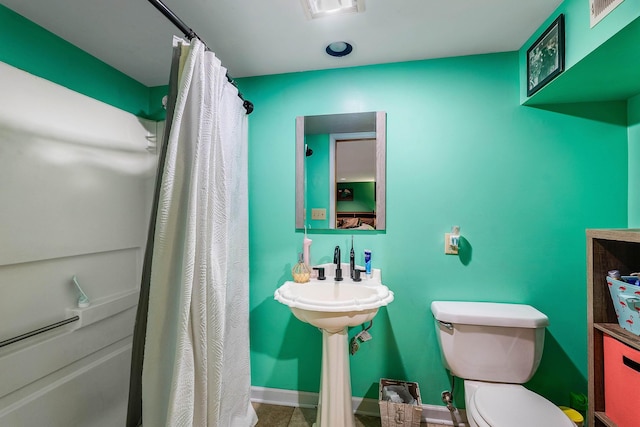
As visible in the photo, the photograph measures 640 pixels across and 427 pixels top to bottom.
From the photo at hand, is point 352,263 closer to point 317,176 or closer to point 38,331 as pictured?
point 317,176

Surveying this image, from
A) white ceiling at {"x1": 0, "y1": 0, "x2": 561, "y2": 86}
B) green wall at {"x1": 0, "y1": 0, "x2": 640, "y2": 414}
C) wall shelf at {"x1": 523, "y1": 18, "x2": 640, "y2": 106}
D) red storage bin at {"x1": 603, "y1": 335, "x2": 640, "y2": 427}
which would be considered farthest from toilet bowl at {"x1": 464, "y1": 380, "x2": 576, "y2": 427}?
white ceiling at {"x1": 0, "y1": 0, "x2": 561, "y2": 86}

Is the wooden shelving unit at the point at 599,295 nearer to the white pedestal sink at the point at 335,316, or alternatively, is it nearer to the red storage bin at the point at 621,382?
the red storage bin at the point at 621,382

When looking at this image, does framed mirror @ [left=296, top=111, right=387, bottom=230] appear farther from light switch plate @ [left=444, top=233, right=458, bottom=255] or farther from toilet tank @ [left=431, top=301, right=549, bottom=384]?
toilet tank @ [left=431, top=301, right=549, bottom=384]

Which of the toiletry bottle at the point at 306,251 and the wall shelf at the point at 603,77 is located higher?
the wall shelf at the point at 603,77

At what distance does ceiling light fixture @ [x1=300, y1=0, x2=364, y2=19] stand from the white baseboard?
2.13 m

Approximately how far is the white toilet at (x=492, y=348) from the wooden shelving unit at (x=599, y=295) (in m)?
0.17

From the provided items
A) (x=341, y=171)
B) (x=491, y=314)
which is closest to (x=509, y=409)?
(x=491, y=314)

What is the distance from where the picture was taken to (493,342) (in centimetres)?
125

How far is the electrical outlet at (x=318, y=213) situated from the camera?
5.36 feet

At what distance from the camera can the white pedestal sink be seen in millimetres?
1133

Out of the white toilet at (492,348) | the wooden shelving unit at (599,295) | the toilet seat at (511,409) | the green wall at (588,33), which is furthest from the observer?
the white toilet at (492,348)

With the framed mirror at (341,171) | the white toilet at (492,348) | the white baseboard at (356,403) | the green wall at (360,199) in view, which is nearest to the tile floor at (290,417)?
the white baseboard at (356,403)

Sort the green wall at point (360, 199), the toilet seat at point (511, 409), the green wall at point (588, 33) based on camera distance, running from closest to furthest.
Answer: the green wall at point (588, 33)
the toilet seat at point (511, 409)
the green wall at point (360, 199)

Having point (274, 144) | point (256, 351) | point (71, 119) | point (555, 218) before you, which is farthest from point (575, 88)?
point (71, 119)
